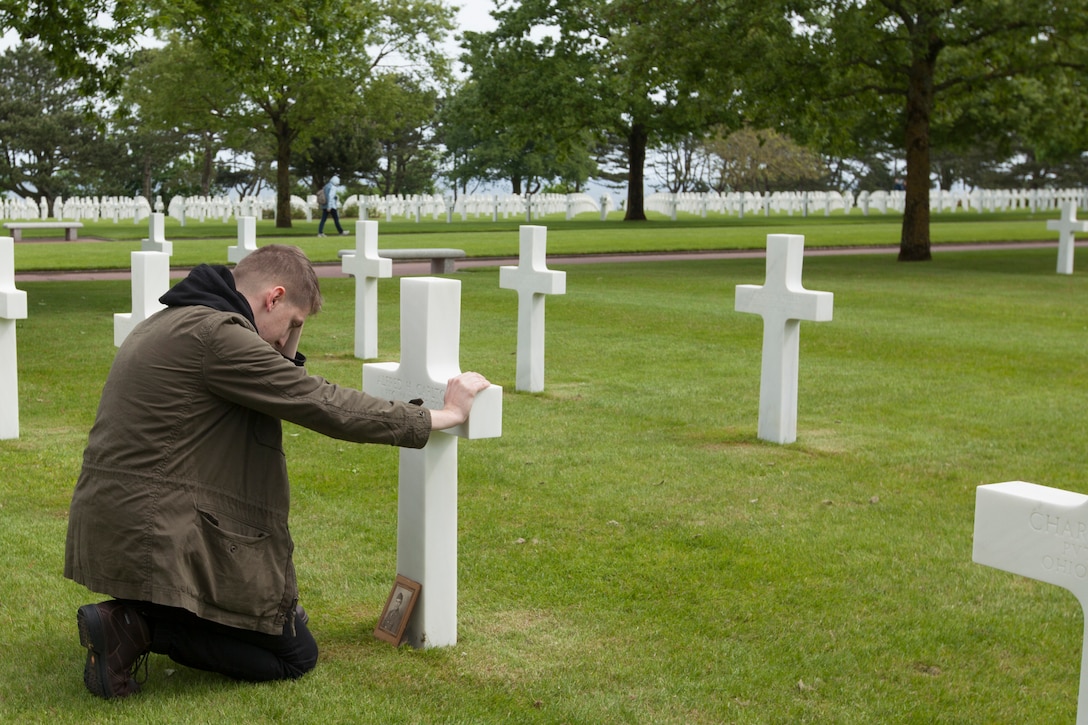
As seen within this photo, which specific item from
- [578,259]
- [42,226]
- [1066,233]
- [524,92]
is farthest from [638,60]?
[42,226]

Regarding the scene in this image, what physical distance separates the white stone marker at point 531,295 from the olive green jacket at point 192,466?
5951 mm

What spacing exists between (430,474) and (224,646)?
845mm

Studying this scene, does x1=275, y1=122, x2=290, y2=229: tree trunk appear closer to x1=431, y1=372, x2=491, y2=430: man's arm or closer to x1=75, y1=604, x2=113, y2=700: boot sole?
x1=431, y1=372, x2=491, y2=430: man's arm

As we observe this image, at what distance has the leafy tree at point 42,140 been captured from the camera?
213ft

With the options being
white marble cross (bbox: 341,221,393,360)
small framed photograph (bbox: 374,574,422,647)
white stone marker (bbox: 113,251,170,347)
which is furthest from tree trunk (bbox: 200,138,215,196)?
small framed photograph (bbox: 374,574,422,647)

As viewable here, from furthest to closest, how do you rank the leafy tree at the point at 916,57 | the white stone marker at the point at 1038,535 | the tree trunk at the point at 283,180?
the tree trunk at the point at 283,180, the leafy tree at the point at 916,57, the white stone marker at the point at 1038,535

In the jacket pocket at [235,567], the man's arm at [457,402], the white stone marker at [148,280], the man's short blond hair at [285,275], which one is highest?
the man's short blond hair at [285,275]

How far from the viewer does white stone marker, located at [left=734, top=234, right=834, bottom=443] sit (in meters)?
7.97

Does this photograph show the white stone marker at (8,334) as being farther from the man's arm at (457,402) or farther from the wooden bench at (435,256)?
the wooden bench at (435,256)

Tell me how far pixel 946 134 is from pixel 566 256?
41.4 feet

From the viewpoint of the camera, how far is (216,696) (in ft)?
13.2

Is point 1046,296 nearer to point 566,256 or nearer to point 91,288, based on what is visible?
point 566,256

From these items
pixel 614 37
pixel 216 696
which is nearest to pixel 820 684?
pixel 216 696

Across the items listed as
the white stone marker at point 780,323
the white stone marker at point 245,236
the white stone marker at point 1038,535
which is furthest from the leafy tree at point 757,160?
the white stone marker at point 1038,535
